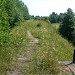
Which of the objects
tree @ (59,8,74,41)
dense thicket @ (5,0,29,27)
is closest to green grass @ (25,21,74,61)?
dense thicket @ (5,0,29,27)

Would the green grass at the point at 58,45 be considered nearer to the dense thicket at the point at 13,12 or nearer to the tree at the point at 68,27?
the dense thicket at the point at 13,12

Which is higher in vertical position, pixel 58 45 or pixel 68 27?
pixel 58 45


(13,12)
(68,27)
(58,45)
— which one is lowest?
(68,27)

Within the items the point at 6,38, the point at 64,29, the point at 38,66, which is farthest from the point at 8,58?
the point at 64,29

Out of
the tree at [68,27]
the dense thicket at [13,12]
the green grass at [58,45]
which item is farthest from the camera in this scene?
the tree at [68,27]

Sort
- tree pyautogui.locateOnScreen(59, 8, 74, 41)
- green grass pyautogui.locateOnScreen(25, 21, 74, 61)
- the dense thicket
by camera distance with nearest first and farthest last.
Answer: green grass pyautogui.locateOnScreen(25, 21, 74, 61), the dense thicket, tree pyautogui.locateOnScreen(59, 8, 74, 41)

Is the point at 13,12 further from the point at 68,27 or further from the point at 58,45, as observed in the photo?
the point at 58,45

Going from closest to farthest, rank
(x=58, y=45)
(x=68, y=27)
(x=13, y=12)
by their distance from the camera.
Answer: (x=58, y=45) < (x=13, y=12) < (x=68, y=27)

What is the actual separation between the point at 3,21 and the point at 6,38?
627mm

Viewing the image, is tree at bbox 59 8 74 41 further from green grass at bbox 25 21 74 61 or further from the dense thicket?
green grass at bbox 25 21 74 61

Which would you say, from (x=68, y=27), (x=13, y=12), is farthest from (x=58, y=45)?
(x=68, y=27)

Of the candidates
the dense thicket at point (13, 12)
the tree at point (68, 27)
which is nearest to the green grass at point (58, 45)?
the dense thicket at point (13, 12)

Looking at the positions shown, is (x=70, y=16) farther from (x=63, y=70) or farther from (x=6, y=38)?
(x=63, y=70)

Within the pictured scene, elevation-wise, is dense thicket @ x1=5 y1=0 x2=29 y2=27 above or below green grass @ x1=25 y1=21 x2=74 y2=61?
above
